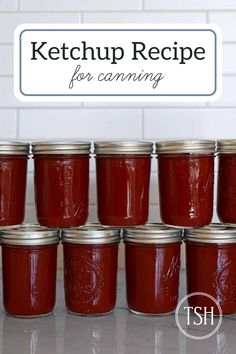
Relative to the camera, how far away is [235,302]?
1016mm

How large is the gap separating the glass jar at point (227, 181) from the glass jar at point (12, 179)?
1.16ft

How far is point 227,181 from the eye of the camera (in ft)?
3.40

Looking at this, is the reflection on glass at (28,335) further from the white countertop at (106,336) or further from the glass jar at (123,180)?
the glass jar at (123,180)

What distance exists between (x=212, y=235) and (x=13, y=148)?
0.38 m

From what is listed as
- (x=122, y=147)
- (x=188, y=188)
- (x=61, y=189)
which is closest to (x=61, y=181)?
(x=61, y=189)

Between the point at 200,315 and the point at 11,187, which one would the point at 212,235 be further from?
the point at 11,187

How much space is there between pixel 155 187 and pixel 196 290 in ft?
1.11

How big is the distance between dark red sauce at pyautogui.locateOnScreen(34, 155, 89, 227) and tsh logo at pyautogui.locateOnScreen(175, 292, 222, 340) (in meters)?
0.25

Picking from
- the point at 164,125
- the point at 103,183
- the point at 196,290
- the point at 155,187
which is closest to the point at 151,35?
the point at 164,125

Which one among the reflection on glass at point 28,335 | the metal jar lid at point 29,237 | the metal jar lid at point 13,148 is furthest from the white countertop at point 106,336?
the metal jar lid at point 13,148

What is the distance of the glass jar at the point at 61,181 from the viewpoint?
39.1 inches

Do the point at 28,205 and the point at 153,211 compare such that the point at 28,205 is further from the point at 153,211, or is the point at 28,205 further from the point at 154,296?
the point at 154,296


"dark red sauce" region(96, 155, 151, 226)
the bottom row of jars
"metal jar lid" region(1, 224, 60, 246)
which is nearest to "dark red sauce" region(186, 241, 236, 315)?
the bottom row of jars

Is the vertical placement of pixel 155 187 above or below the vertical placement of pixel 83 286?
→ above
